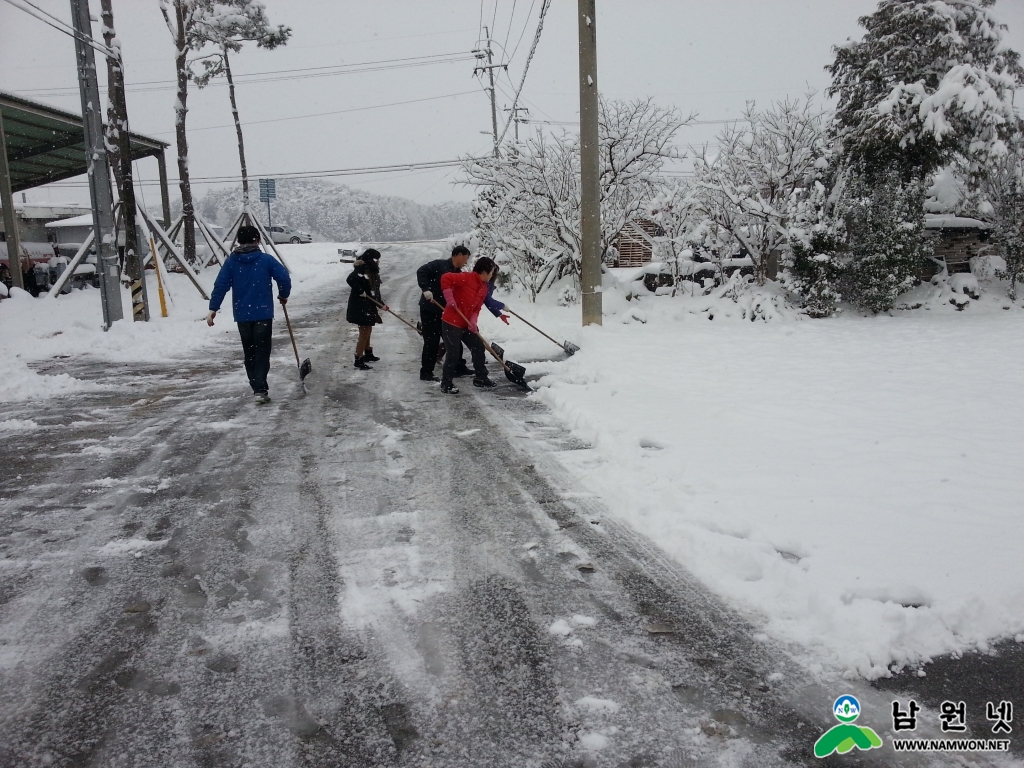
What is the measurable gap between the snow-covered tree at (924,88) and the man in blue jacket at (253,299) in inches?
395

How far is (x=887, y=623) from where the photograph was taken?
9.04 ft

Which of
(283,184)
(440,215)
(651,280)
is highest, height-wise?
(283,184)

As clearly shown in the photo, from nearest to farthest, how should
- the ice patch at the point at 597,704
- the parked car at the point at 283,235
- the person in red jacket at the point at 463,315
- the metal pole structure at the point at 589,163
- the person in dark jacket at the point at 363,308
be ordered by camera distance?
the ice patch at the point at 597,704, the person in red jacket at the point at 463,315, the person in dark jacket at the point at 363,308, the metal pole structure at the point at 589,163, the parked car at the point at 283,235

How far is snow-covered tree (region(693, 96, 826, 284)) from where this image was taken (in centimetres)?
1184

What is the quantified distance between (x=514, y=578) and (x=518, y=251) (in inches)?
496

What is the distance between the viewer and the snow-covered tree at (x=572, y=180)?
42.0ft

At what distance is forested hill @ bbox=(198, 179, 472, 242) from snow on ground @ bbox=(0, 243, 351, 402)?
7843 centimetres

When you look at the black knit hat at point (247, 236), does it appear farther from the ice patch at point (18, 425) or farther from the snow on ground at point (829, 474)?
the snow on ground at point (829, 474)

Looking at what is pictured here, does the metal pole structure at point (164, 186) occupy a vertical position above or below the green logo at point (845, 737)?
above

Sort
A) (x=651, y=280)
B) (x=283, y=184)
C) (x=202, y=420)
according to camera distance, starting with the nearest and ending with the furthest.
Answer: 1. (x=202, y=420)
2. (x=651, y=280)
3. (x=283, y=184)

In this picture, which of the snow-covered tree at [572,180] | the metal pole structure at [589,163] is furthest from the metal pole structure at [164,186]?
the metal pole structure at [589,163]

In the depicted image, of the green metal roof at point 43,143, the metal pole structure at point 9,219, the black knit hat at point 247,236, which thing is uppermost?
the green metal roof at point 43,143

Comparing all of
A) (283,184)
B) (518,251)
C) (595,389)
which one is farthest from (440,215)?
(595,389)

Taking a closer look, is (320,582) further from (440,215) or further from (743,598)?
(440,215)
